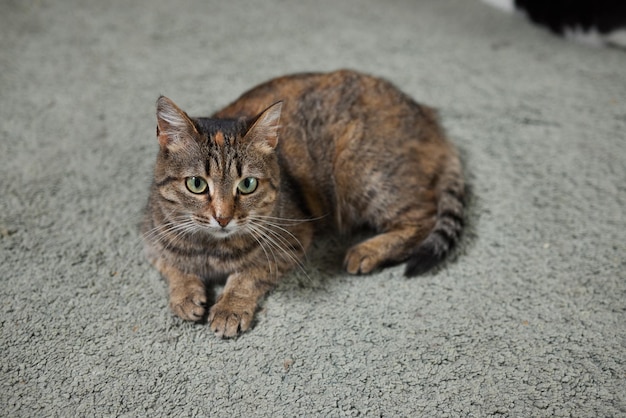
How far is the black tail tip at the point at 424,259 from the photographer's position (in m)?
2.01

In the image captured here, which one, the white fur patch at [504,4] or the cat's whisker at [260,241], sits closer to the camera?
the cat's whisker at [260,241]

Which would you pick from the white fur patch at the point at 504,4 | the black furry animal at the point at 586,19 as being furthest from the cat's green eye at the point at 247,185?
the white fur patch at the point at 504,4

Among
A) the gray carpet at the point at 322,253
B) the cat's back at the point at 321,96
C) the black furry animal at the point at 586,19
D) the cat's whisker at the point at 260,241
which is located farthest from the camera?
the black furry animal at the point at 586,19

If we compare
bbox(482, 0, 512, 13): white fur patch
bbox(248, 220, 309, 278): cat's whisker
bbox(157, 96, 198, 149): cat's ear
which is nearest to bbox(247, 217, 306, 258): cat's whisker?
bbox(248, 220, 309, 278): cat's whisker

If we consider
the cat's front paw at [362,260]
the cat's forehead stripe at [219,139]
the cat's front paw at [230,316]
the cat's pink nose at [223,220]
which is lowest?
the cat's front paw at [230,316]

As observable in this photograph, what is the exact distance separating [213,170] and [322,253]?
64 cm

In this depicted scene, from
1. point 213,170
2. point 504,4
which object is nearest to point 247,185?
point 213,170

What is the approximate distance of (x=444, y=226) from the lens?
2.10 metres

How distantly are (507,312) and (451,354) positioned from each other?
Result: 11.0 inches

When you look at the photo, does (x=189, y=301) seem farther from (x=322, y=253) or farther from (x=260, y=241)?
(x=322, y=253)

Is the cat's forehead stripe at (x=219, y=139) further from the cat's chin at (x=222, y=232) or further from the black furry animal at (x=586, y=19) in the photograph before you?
the black furry animal at (x=586, y=19)

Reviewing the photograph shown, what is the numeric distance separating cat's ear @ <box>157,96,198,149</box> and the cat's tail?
2.87ft

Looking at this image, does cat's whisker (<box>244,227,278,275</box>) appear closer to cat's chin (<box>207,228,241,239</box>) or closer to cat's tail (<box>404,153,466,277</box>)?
cat's chin (<box>207,228,241,239</box>)

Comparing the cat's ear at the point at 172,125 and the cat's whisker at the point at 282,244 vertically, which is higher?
the cat's ear at the point at 172,125
